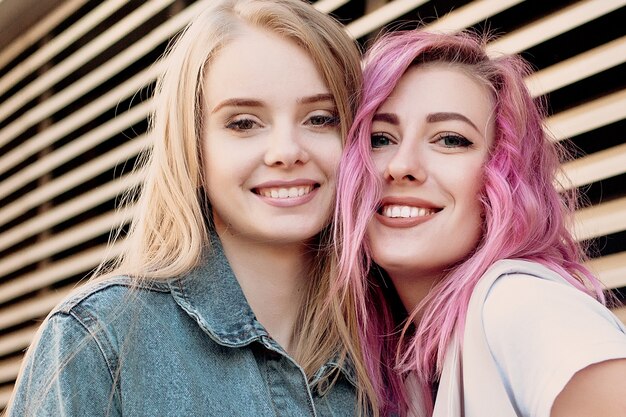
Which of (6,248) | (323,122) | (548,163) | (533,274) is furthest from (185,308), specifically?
(6,248)

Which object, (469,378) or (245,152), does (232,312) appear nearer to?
(245,152)

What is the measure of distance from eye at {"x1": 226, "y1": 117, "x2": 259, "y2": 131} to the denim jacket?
1.11ft

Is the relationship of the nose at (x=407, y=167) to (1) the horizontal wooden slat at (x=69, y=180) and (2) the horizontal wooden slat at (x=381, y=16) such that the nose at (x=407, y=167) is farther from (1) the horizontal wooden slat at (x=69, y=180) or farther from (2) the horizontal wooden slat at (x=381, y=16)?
(1) the horizontal wooden slat at (x=69, y=180)

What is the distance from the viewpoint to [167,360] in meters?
2.29

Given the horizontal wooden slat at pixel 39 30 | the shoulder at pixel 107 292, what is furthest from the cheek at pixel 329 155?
the horizontal wooden slat at pixel 39 30

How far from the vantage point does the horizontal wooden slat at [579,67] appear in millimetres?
3135

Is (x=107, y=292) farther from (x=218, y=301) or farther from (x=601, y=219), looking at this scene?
(x=601, y=219)

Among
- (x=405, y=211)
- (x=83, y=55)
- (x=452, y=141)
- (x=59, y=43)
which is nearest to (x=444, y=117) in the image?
(x=452, y=141)

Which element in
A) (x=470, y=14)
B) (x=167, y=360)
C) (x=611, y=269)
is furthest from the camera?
(x=470, y=14)

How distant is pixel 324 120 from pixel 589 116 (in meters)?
1.15

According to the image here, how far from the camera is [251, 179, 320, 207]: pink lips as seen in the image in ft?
8.25

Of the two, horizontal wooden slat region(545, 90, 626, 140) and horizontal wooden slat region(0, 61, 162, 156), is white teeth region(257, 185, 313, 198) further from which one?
horizontal wooden slat region(0, 61, 162, 156)

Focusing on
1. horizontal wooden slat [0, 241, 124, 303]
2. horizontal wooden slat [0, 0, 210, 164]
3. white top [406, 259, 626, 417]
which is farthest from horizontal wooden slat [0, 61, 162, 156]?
white top [406, 259, 626, 417]

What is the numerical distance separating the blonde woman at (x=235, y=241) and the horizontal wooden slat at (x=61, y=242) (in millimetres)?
2904
